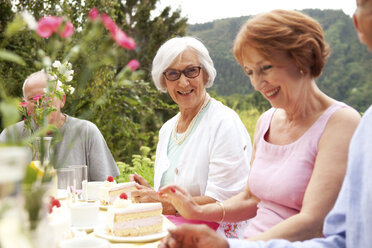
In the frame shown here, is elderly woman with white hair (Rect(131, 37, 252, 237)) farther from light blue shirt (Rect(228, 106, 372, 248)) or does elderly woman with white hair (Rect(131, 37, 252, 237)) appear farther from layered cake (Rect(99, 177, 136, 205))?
light blue shirt (Rect(228, 106, 372, 248))

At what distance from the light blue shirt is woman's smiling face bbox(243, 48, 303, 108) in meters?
0.43

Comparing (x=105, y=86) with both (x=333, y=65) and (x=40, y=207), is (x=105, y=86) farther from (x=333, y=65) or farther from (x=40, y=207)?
(x=40, y=207)

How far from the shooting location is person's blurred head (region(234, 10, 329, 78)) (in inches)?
60.7

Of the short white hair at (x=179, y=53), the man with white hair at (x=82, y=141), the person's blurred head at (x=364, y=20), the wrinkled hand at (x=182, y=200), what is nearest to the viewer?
the person's blurred head at (x=364, y=20)

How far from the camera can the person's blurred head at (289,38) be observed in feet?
5.06

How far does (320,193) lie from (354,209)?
27 centimetres

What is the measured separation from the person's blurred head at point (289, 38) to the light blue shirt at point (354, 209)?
431 millimetres

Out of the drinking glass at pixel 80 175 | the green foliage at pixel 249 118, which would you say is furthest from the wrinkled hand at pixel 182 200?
the green foliage at pixel 249 118

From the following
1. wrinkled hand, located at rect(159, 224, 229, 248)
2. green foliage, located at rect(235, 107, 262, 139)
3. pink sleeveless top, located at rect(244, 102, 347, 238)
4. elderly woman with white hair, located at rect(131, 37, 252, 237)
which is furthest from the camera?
green foliage, located at rect(235, 107, 262, 139)

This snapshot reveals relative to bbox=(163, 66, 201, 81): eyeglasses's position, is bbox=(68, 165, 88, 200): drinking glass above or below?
below

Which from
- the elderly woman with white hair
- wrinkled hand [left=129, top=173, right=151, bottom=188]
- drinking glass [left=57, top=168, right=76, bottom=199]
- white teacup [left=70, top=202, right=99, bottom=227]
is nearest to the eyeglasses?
the elderly woman with white hair

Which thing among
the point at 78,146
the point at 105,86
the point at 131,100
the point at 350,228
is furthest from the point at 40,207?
the point at 131,100

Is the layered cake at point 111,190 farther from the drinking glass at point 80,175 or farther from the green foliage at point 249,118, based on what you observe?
the green foliage at point 249,118

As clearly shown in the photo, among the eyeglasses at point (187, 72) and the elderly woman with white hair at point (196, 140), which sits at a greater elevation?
the eyeglasses at point (187, 72)
